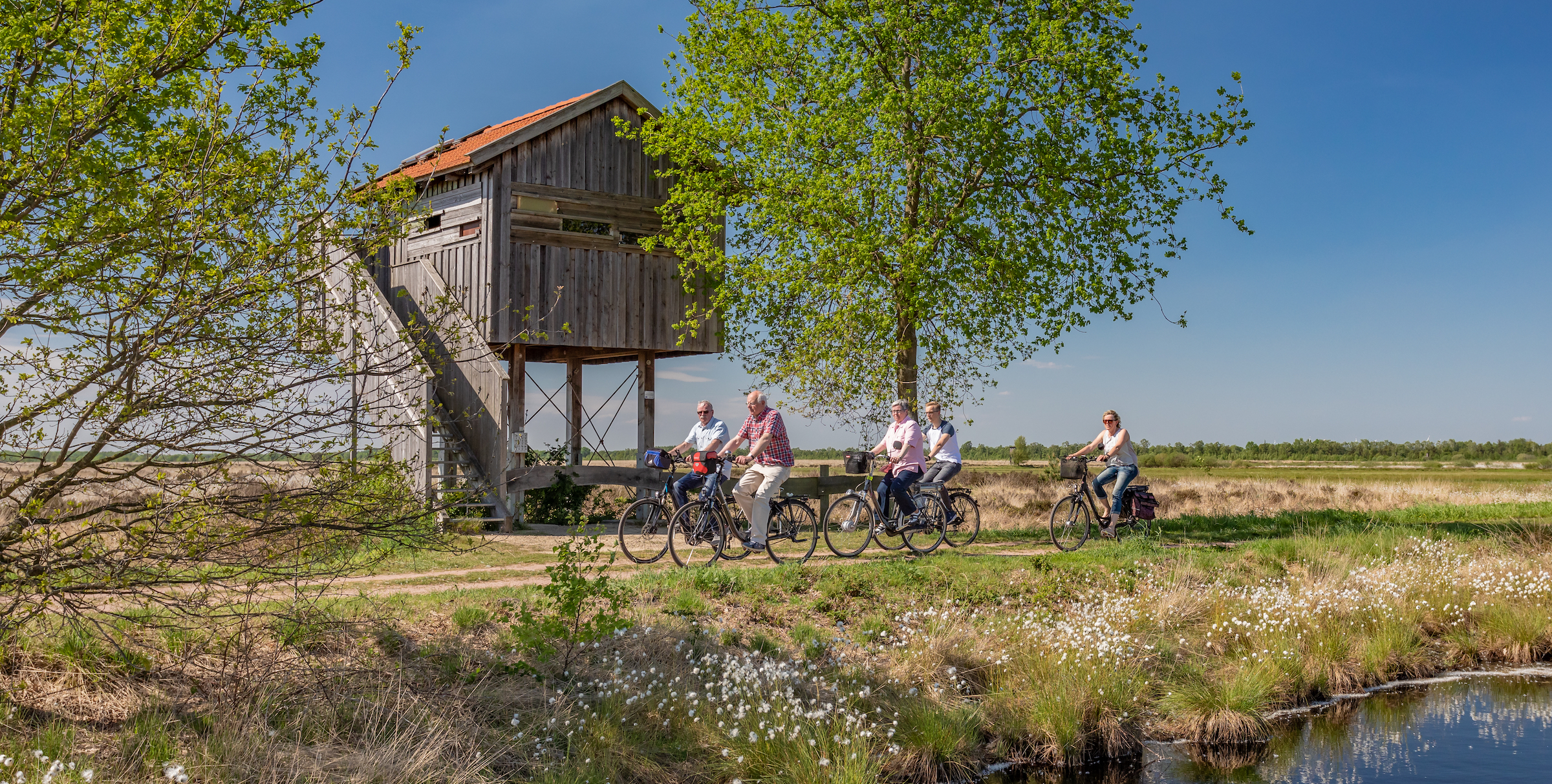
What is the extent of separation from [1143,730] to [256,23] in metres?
10.4

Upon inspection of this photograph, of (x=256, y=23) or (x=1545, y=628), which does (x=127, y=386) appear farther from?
(x=1545, y=628)

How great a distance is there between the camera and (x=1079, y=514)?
1659cm

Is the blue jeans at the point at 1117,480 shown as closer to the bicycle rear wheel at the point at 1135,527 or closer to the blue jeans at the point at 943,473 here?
the bicycle rear wheel at the point at 1135,527

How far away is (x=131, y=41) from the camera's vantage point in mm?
8500

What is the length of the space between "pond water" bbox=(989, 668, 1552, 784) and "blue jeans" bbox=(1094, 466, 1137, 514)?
4.83 metres

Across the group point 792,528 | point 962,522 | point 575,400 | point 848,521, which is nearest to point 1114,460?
point 962,522

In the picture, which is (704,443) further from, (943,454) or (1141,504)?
(1141,504)

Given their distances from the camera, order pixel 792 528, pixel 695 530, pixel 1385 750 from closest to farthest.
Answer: pixel 1385 750 < pixel 695 530 < pixel 792 528

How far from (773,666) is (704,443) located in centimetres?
522

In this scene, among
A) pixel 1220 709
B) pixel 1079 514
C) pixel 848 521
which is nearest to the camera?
pixel 1220 709

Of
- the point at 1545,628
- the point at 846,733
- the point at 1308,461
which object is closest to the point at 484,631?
the point at 846,733

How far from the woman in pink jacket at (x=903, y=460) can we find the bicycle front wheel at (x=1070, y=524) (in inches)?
98.6

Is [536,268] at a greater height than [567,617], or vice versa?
[536,268]

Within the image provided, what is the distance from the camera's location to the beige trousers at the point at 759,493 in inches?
540
